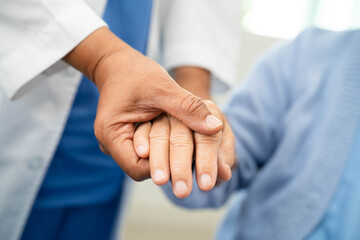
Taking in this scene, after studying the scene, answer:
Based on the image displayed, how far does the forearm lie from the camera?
0.49 meters

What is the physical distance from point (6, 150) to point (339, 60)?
535 mm

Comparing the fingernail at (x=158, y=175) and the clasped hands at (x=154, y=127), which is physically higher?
the clasped hands at (x=154, y=127)

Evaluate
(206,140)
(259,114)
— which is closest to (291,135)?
(259,114)

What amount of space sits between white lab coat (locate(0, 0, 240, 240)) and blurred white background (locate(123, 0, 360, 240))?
1.80ft

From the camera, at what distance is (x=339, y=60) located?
526 millimetres

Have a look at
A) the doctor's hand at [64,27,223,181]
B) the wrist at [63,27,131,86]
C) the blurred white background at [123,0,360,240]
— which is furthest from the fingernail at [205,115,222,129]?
the blurred white background at [123,0,360,240]

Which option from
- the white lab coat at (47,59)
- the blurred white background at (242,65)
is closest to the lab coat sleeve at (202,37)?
the white lab coat at (47,59)

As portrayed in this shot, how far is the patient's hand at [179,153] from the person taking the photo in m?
0.25

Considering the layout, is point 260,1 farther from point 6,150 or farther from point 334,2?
point 6,150

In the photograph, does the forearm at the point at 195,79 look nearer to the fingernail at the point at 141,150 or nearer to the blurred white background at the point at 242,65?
the fingernail at the point at 141,150

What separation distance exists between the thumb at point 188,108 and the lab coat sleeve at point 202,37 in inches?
9.8

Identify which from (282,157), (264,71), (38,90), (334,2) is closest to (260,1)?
(334,2)

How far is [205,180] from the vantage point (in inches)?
10.0

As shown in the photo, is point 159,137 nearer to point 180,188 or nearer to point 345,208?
point 180,188
